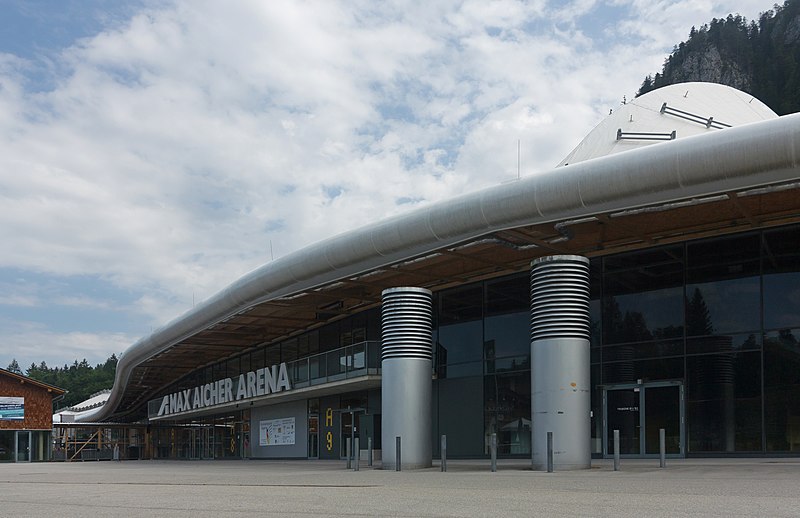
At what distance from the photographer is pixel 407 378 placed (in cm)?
2330

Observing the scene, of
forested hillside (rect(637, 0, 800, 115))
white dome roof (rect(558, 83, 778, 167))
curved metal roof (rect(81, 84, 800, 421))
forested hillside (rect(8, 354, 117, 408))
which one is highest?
forested hillside (rect(637, 0, 800, 115))

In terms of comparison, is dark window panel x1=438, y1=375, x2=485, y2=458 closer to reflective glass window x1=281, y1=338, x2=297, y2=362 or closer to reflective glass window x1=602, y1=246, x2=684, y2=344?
reflective glass window x1=602, y1=246, x2=684, y2=344

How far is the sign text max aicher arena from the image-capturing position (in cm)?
3531

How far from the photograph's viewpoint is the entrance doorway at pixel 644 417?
73.0ft

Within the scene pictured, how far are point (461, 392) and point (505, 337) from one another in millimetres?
2510

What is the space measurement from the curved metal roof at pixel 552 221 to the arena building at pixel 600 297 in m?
0.05

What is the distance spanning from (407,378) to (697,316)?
7.32 m

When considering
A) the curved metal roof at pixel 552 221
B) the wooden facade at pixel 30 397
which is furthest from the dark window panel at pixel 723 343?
the wooden facade at pixel 30 397

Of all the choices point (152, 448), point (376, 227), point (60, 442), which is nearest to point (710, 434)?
point (376, 227)

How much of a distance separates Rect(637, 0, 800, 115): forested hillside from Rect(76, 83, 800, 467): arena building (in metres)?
69.6

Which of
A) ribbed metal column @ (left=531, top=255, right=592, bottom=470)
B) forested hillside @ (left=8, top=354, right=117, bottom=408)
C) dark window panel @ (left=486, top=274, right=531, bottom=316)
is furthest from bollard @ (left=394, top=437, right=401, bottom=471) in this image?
forested hillside @ (left=8, top=354, right=117, bottom=408)

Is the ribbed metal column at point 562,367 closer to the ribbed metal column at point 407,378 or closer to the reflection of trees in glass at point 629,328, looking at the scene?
the reflection of trees in glass at point 629,328

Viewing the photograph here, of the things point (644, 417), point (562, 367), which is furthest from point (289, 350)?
point (562, 367)

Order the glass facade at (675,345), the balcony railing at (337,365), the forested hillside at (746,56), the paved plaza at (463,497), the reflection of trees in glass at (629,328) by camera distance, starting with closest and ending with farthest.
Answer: the paved plaza at (463,497)
the glass facade at (675,345)
the reflection of trees in glass at (629,328)
the balcony railing at (337,365)
the forested hillside at (746,56)
